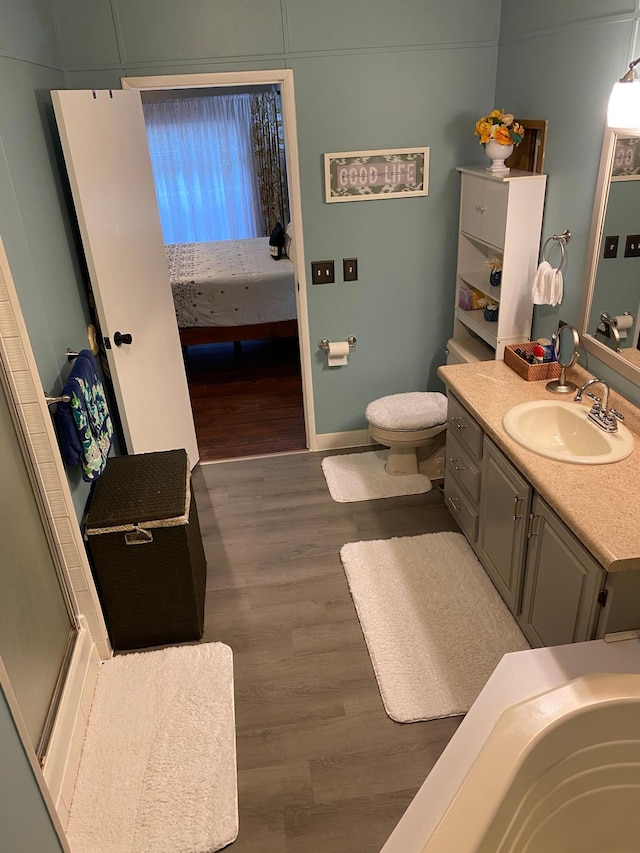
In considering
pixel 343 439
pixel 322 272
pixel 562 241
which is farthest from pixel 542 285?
pixel 343 439

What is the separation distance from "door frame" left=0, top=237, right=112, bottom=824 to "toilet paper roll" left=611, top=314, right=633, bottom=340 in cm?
212

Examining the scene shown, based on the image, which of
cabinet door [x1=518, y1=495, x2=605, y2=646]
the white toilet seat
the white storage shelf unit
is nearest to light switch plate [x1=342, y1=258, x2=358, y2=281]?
the white storage shelf unit

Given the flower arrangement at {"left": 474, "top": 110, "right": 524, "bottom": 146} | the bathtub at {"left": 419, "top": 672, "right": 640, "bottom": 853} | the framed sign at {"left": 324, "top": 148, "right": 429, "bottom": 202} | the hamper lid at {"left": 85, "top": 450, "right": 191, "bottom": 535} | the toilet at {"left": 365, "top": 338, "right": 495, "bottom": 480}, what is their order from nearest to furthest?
the bathtub at {"left": 419, "top": 672, "right": 640, "bottom": 853}
the hamper lid at {"left": 85, "top": 450, "right": 191, "bottom": 535}
the flower arrangement at {"left": 474, "top": 110, "right": 524, "bottom": 146}
the framed sign at {"left": 324, "top": 148, "right": 429, "bottom": 202}
the toilet at {"left": 365, "top": 338, "right": 495, "bottom": 480}

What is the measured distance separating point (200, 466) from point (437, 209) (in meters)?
2.06

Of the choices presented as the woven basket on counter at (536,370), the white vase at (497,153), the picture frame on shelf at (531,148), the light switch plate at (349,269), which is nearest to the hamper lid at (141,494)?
the light switch plate at (349,269)

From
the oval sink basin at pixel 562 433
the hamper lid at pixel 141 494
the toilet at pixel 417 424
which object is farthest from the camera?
the toilet at pixel 417 424

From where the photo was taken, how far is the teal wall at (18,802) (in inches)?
55.8

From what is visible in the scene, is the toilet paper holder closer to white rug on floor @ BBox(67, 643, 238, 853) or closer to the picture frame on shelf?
the picture frame on shelf

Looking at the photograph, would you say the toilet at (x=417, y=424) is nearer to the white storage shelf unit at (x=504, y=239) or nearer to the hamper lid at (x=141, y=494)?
the white storage shelf unit at (x=504, y=239)

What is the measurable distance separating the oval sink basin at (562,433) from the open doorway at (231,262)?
1835mm

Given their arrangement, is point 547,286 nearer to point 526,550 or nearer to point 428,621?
point 526,550

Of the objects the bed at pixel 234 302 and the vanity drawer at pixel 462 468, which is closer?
the vanity drawer at pixel 462 468

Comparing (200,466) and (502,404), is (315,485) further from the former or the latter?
(502,404)

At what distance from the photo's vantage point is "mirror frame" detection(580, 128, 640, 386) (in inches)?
94.6
